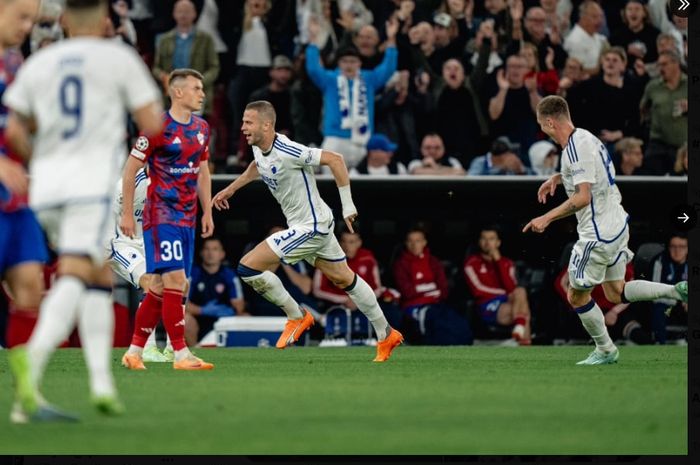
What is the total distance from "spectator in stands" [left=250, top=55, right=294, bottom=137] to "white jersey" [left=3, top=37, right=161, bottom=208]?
36.0 feet

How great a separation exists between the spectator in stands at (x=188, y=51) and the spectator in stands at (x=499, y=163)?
3.54 metres

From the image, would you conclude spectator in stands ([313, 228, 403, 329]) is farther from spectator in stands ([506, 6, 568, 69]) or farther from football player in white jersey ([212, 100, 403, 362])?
spectator in stands ([506, 6, 568, 69])

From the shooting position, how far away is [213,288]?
695 inches

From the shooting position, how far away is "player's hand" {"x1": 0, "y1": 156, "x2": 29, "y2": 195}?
7.48 m

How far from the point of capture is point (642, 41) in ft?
66.8

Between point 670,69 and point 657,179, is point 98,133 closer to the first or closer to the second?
point 657,179

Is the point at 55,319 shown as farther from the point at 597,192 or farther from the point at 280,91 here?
the point at 280,91

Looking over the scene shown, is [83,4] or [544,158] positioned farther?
[544,158]

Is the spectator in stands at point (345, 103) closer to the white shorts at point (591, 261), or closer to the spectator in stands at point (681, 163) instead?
the spectator in stands at point (681, 163)

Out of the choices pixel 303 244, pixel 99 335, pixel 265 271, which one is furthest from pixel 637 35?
pixel 99 335

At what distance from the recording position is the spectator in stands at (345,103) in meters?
18.0

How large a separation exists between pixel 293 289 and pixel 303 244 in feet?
13.8

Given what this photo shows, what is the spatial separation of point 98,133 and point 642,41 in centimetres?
1411

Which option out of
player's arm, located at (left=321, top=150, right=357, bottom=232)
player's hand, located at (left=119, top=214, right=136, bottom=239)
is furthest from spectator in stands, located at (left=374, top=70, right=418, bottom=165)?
player's hand, located at (left=119, top=214, right=136, bottom=239)
